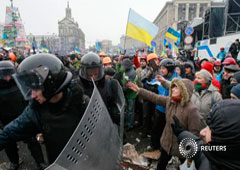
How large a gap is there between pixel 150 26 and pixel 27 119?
5.36m

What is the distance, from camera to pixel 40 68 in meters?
1.20

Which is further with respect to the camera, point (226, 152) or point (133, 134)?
point (133, 134)

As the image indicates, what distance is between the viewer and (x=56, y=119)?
4.28ft

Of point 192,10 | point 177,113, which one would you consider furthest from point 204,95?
point 192,10

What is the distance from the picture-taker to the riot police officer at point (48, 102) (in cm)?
122

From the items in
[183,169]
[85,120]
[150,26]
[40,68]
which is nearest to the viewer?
[85,120]

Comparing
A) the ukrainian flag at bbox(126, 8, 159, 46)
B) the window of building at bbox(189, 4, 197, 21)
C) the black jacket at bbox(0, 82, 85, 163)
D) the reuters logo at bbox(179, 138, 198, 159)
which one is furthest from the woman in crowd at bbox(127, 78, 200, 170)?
the window of building at bbox(189, 4, 197, 21)

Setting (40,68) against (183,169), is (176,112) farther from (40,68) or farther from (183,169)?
(40,68)

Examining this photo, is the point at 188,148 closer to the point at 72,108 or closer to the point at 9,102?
the point at 72,108

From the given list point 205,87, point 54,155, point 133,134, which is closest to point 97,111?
point 54,155

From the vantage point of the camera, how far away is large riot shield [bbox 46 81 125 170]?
0.76m

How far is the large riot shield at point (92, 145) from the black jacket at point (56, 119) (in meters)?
0.40

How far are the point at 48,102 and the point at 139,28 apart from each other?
15.9ft

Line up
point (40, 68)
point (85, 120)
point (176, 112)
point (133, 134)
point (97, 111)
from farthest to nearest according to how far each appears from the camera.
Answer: point (133, 134) < point (176, 112) < point (40, 68) < point (97, 111) < point (85, 120)
